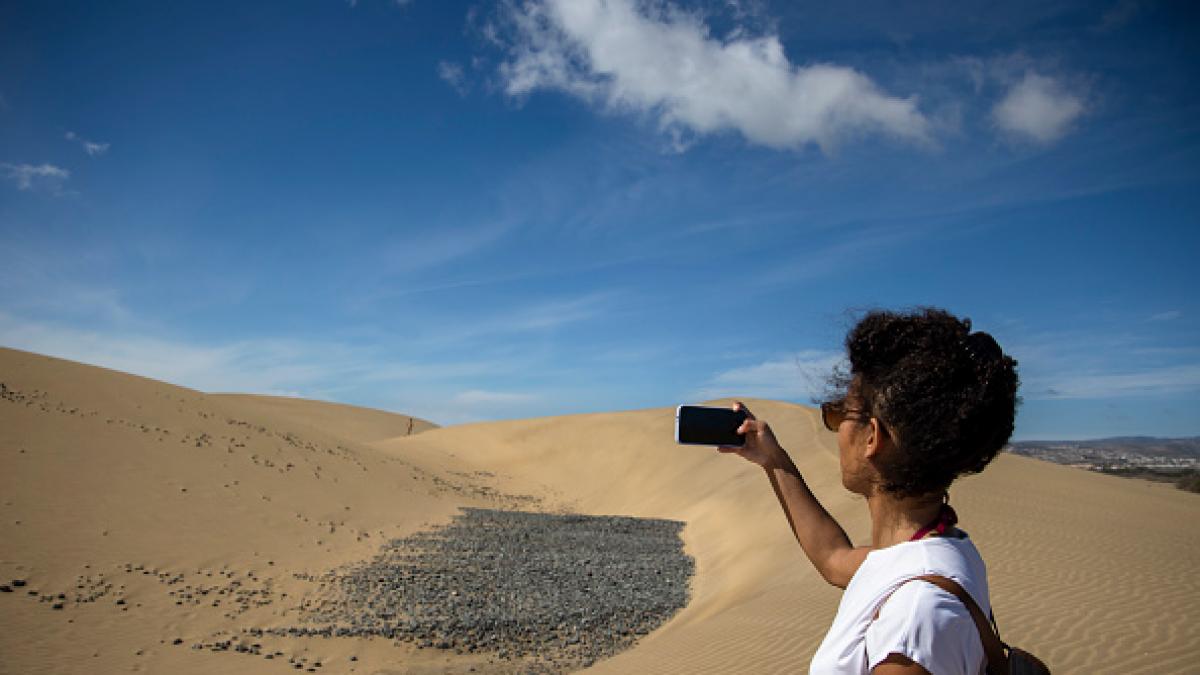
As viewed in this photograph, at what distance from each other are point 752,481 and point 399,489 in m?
13.0

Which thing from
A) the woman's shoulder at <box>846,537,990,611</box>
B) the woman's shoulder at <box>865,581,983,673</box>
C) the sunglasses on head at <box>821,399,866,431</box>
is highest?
the sunglasses on head at <box>821,399,866,431</box>

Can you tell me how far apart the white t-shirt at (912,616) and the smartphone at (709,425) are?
2.23ft

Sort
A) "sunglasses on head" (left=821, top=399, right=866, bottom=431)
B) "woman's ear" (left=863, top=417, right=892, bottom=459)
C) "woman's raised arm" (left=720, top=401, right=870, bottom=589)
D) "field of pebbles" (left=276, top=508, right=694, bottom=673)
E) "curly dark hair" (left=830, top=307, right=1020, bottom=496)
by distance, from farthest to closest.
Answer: "field of pebbles" (left=276, top=508, right=694, bottom=673) < "woman's raised arm" (left=720, top=401, right=870, bottom=589) < "sunglasses on head" (left=821, top=399, right=866, bottom=431) < "woman's ear" (left=863, top=417, right=892, bottom=459) < "curly dark hair" (left=830, top=307, right=1020, bottom=496)

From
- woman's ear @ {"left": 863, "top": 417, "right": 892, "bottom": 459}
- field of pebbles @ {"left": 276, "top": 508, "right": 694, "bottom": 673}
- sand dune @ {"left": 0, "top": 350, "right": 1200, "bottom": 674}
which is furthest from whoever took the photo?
field of pebbles @ {"left": 276, "top": 508, "right": 694, "bottom": 673}

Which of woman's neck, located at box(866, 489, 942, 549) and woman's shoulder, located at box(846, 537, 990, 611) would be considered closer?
woman's shoulder, located at box(846, 537, 990, 611)

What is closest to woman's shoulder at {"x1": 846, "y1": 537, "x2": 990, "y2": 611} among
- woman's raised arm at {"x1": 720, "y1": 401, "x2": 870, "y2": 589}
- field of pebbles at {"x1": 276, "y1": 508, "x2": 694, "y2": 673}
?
woman's raised arm at {"x1": 720, "y1": 401, "x2": 870, "y2": 589}

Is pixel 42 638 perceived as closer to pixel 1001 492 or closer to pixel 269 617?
pixel 269 617

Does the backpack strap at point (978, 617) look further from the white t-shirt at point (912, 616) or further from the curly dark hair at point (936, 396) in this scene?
the curly dark hair at point (936, 396)

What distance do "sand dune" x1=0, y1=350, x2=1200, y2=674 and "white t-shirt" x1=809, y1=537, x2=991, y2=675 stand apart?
25.7 feet

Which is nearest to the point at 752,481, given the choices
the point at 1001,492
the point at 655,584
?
the point at 1001,492

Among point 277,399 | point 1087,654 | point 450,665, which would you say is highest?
point 277,399

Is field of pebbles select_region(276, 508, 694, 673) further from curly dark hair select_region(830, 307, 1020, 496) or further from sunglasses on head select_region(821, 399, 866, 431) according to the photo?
curly dark hair select_region(830, 307, 1020, 496)

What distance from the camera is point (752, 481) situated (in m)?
25.6

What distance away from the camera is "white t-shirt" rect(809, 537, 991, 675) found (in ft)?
4.29
